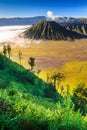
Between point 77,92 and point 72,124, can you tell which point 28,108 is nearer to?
point 72,124

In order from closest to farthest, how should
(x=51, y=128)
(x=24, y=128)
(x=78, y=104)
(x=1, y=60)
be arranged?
1. (x=51, y=128)
2. (x=24, y=128)
3. (x=78, y=104)
4. (x=1, y=60)

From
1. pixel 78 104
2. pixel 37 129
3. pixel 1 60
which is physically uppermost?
pixel 37 129

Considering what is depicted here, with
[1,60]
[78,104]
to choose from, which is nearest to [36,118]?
[78,104]

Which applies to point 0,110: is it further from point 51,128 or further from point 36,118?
point 51,128

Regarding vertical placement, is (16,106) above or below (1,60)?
above

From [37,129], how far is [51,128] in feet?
1.98

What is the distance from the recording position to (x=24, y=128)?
22.9 ft

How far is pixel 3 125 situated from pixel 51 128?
3.37 feet

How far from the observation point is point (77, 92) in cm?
8488

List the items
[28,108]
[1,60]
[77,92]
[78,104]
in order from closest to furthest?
[28,108] < [78,104] < [77,92] < [1,60]

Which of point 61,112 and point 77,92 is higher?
point 61,112

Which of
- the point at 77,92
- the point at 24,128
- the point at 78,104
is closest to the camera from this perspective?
the point at 24,128

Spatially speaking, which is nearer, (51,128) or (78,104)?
(51,128)

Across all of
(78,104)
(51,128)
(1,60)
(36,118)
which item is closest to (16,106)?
(36,118)
